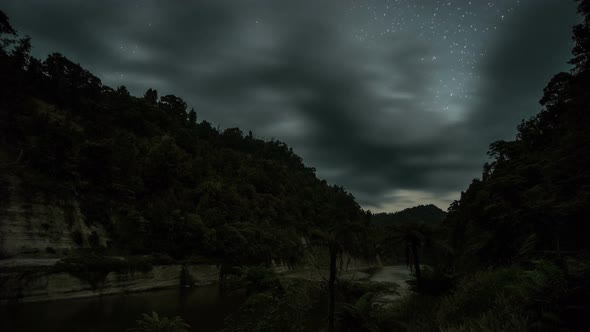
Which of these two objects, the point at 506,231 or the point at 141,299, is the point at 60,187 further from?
the point at 506,231

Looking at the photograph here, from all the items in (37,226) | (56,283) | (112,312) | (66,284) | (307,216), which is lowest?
(112,312)

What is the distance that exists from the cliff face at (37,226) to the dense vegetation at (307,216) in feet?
4.83

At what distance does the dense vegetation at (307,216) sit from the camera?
1141cm

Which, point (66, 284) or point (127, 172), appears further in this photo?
point (127, 172)

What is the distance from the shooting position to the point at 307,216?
8819 centimetres

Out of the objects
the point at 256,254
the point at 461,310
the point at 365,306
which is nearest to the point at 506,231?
the point at 461,310

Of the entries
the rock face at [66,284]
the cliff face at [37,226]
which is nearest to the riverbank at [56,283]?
the rock face at [66,284]

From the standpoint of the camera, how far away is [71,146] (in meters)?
36.2

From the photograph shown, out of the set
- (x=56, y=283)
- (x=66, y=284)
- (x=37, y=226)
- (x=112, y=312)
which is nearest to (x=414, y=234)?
(x=112, y=312)

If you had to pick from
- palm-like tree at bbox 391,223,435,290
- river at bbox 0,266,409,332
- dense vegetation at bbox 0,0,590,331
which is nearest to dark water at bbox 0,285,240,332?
river at bbox 0,266,409,332

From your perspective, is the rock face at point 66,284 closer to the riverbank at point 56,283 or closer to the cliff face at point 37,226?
the riverbank at point 56,283

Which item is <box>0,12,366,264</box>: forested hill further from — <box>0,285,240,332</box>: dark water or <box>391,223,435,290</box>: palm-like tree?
<box>0,285,240,332</box>: dark water

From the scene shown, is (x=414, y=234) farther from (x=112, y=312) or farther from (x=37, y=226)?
(x=37, y=226)

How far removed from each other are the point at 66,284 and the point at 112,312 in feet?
22.3
